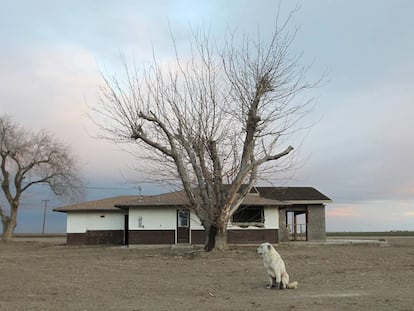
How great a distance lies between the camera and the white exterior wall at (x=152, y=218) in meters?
36.8

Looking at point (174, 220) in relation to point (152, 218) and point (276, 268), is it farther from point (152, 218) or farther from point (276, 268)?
point (276, 268)

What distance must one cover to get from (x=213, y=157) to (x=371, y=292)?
1283cm

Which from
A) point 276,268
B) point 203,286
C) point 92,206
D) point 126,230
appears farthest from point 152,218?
point 276,268

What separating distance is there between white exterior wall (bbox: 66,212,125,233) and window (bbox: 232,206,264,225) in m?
9.24

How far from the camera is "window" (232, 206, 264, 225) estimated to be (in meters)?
37.3

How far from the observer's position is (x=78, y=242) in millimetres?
40500

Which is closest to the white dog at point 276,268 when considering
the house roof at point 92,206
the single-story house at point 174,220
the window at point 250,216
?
the single-story house at point 174,220

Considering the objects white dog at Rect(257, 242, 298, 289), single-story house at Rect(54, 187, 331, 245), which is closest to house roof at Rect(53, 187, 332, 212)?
single-story house at Rect(54, 187, 331, 245)

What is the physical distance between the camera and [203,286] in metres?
14.1

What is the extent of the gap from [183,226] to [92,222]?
832 centimetres

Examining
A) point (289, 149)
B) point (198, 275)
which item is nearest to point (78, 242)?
point (289, 149)

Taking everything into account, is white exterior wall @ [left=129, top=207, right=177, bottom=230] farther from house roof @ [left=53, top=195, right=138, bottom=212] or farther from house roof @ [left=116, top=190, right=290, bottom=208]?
house roof @ [left=53, top=195, right=138, bottom=212]

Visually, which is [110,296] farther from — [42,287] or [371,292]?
[371,292]

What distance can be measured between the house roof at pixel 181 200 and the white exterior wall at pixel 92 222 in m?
0.64
